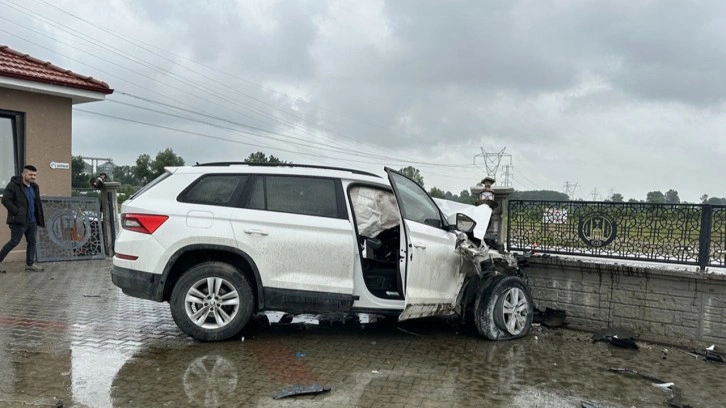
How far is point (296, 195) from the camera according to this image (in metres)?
5.80

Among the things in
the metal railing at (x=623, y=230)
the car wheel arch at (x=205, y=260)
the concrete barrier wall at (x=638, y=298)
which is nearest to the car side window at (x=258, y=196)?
the car wheel arch at (x=205, y=260)

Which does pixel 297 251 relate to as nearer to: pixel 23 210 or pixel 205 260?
pixel 205 260

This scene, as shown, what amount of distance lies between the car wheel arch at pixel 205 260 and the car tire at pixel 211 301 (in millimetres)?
115

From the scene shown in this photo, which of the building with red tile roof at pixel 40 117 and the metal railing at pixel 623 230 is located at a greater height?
the building with red tile roof at pixel 40 117

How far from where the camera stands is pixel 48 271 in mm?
9883

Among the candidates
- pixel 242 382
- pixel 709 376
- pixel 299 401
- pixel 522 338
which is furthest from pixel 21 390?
pixel 709 376

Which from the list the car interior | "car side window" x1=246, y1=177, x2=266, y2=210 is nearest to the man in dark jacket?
"car side window" x1=246, y1=177, x2=266, y2=210

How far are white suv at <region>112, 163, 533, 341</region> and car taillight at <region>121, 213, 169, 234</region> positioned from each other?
1 cm

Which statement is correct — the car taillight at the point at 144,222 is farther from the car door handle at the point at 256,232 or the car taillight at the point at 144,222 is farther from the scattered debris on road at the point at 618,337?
the scattered debris on road at the point at 618,337

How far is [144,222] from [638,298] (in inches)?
239

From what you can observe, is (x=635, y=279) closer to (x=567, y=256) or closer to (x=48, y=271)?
(x=567, y=256)

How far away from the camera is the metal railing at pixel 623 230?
6.75 m

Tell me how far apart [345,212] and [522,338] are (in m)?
2.70

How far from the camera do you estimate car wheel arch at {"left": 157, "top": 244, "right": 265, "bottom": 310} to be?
217 inches
